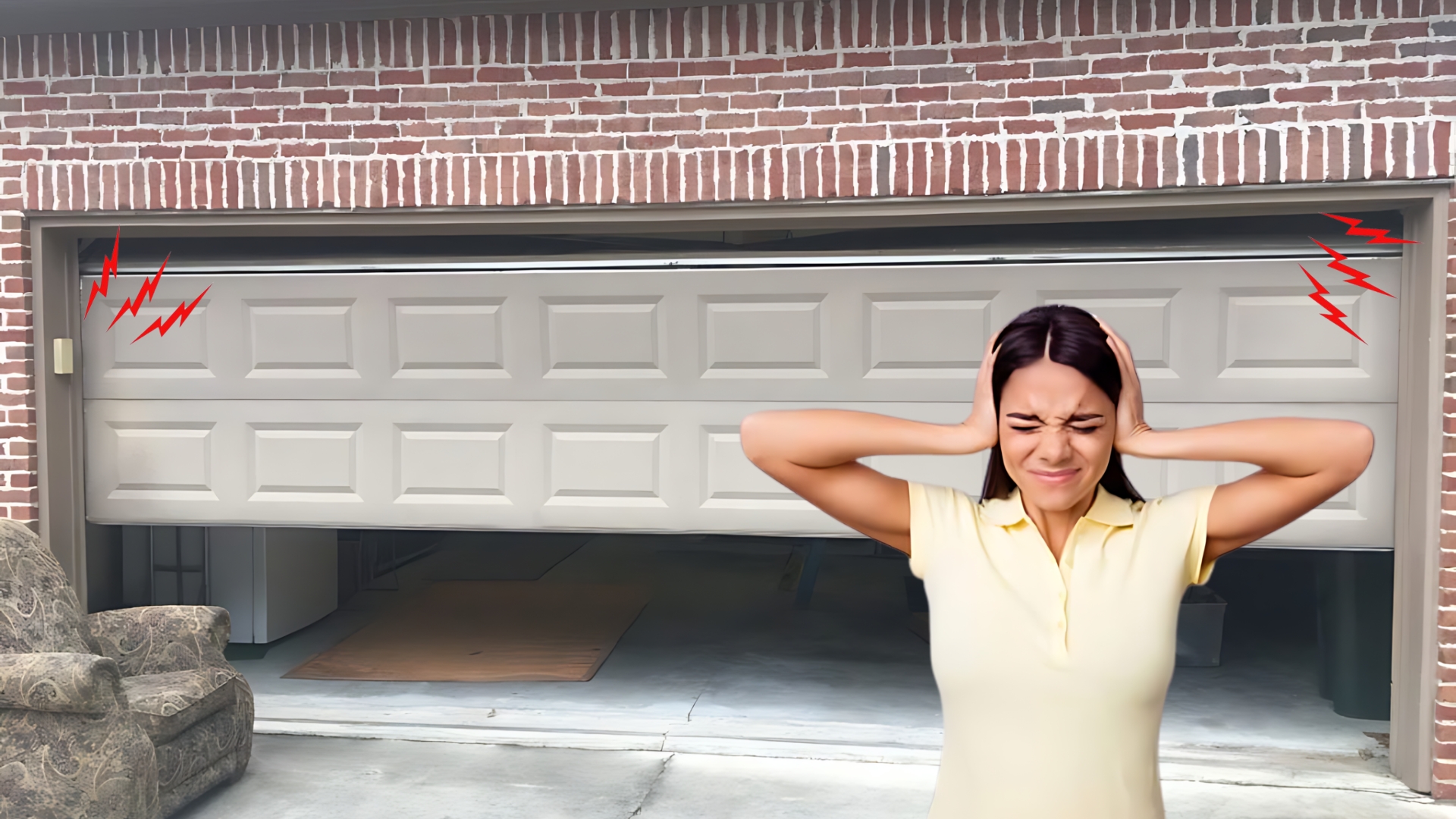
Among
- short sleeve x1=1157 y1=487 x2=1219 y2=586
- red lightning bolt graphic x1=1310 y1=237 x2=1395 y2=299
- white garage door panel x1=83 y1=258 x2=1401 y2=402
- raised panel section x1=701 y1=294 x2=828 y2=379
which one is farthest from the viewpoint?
Result: raised panel section x1=701 y1=294 x2=828 y2=379

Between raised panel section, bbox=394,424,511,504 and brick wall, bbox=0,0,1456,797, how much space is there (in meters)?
1.10

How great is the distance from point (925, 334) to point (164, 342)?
3630 mm

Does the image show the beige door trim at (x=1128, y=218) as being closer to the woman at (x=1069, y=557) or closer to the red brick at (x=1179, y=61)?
the red brick at (x=1179, y=61)

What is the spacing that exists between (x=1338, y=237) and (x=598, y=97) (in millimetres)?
3118

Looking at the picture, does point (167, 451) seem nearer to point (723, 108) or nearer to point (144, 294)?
point (144, 294)

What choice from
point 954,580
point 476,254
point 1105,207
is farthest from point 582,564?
point 954,580

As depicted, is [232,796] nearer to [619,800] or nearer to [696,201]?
[619,800]

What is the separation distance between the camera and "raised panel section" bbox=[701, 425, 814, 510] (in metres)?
4.72

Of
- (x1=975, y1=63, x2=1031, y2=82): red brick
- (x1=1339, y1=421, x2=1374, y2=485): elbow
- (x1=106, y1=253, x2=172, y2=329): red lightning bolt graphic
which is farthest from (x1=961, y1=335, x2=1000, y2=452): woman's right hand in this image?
(x1=106, y1=253, x2=172, y2=329): red lightning bolt graphic

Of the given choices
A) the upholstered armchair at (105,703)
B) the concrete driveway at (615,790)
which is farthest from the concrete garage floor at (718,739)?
the upholstered armchair at (105,703)

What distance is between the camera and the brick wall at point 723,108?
394 centimetres

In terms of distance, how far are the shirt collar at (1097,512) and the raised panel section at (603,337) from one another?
3417 millimetres

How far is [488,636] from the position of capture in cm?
A: 668

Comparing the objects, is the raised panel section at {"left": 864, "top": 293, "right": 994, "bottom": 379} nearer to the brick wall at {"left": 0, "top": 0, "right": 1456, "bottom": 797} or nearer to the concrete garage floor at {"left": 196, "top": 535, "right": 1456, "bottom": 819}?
the brick wall at {"left": 0, "top": 0, "right": 1456, "bottom": 797}
